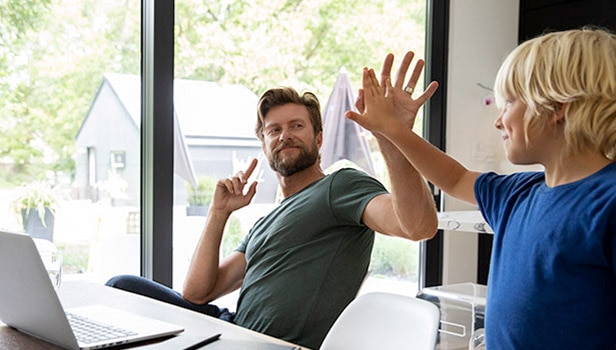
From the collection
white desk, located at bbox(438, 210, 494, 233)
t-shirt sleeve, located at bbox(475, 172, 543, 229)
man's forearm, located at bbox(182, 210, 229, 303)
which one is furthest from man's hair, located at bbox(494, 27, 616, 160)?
white desk, located at bbox(438, 210, 494, 233)

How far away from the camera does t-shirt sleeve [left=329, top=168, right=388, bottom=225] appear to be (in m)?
1.88

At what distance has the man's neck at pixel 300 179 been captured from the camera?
224 centimetres

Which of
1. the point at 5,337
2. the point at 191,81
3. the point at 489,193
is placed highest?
the point at 191,81

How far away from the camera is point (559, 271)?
3.77ft

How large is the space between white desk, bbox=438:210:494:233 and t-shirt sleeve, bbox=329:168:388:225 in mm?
934

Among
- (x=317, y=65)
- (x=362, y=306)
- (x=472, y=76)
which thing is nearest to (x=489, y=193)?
(x=362, y=306)

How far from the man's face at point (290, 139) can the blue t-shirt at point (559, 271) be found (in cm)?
100

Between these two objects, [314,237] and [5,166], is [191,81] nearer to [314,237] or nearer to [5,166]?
[5,166]

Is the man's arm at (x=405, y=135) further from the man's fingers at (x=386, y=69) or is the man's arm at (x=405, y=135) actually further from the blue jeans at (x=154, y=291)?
the blue jeans at (x=154, y=291)

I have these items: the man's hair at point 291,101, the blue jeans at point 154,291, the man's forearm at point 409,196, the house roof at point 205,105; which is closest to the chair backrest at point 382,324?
the man's forearm at point 409,196

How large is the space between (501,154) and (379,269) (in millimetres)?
1059

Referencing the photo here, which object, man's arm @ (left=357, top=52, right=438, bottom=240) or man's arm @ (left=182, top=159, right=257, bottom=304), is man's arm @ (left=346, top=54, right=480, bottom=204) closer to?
man's arm @ (left=357, top=52, right=438, bottom=240)

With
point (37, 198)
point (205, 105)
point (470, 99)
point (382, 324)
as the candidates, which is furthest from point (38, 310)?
point (470, 99)

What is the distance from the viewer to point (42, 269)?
3.79 ft
